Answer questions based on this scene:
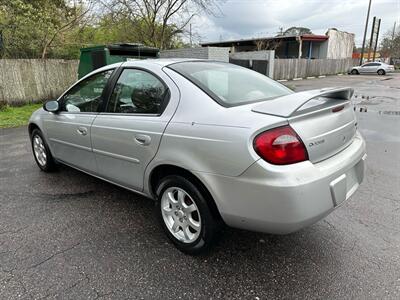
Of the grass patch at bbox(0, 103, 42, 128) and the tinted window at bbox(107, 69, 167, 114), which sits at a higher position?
the tinted window at bbox(107, 69, 167, 114)

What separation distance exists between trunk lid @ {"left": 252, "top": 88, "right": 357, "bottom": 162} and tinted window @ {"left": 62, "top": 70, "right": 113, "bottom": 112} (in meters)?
1.86

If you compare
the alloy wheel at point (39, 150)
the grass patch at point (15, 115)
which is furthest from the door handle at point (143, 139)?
the grass patch at point (15, 115)

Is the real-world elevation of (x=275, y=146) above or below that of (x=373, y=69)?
above

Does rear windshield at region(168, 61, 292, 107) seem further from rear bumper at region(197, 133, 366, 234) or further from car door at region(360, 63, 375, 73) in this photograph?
car door at region(360, 63, 375, 73)

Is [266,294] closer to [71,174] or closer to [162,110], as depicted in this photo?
[162,110]

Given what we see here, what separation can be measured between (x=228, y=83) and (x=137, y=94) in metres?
0.86

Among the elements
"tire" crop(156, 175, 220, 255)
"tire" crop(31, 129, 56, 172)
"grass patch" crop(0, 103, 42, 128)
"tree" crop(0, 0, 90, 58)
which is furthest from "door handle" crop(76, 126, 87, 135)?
"tree" crop(0, 0, 90, 58)

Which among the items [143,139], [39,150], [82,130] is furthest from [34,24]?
[143,139]

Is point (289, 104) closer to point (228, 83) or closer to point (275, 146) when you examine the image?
point (275, 146)

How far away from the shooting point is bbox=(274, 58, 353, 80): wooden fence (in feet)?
73.0

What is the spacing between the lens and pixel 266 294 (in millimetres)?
2164

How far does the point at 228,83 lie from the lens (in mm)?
2822

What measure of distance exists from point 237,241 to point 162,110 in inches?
52.5

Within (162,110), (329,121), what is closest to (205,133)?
(162,110)
